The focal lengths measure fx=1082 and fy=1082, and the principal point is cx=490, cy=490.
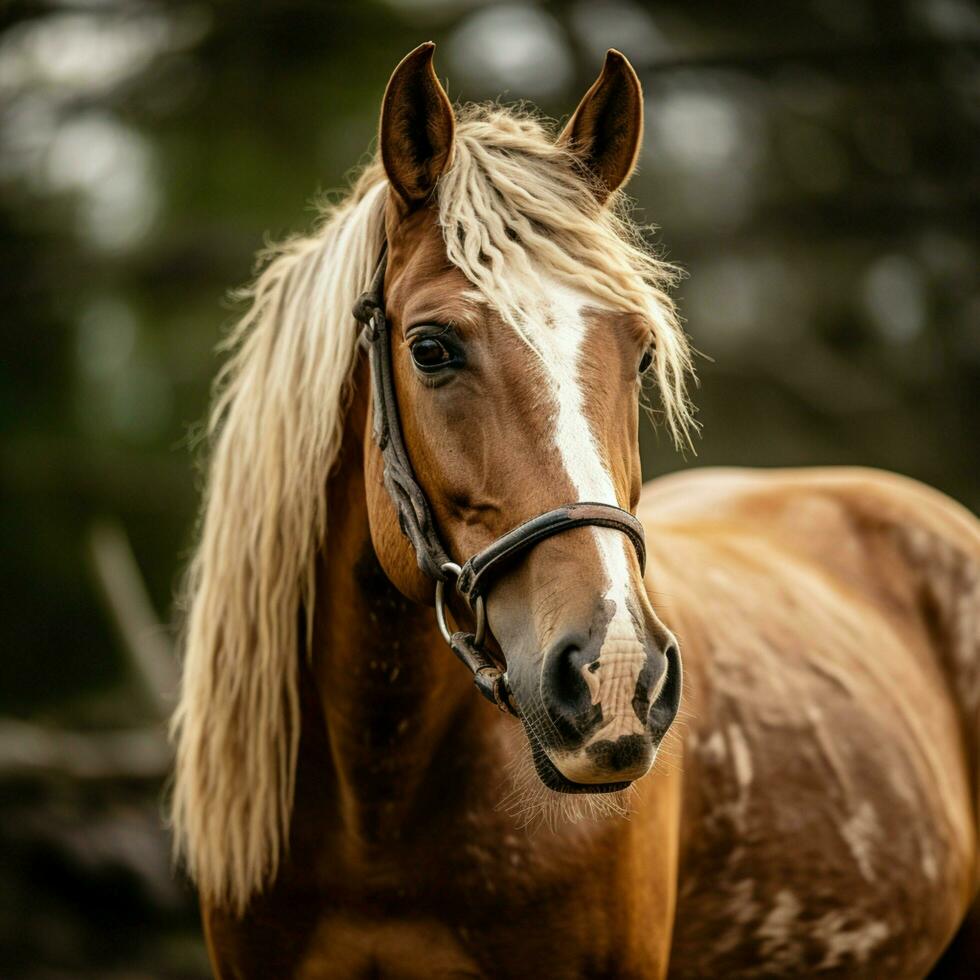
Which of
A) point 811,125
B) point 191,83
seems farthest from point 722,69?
point 191,83

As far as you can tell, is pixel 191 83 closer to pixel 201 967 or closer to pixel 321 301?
pixel 201 967

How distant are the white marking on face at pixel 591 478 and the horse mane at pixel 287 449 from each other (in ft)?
0.52

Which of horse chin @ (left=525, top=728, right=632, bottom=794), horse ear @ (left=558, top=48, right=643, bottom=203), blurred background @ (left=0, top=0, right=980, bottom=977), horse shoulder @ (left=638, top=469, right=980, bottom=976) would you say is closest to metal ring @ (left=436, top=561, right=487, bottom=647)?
horse chin @ (left=525, top=728, right=632, bottom=794)

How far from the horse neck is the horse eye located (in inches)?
13.0

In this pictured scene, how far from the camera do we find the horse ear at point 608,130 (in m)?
2.06

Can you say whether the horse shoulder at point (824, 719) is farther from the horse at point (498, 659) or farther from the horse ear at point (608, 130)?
the horse ear at point (608, 130)

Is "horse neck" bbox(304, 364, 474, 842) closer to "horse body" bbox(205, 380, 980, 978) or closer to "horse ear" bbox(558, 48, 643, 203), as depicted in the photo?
"horse body" bbox(205, 380, 980, 978)

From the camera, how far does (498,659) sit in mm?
1776

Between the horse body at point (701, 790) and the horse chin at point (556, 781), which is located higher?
the horse chin at point (556, 781)

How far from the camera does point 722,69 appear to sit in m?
9.67

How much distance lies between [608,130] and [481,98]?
760cm

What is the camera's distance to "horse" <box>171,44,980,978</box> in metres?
1.67

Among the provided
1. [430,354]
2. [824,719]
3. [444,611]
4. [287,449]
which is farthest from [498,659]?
[824,719]

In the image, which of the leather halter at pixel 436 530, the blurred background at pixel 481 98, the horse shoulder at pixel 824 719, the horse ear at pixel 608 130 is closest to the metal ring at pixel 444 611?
the leather halter at pixel 436 530
